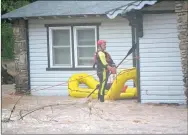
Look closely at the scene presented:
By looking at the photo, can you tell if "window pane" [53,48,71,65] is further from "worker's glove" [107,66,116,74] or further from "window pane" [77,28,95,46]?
"worker's glove" [107,66,116,74]

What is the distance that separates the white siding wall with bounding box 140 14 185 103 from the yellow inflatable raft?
0.77 m

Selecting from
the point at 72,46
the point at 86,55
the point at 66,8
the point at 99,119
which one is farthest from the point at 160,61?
the point at 66,8

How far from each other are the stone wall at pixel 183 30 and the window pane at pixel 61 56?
5063mm

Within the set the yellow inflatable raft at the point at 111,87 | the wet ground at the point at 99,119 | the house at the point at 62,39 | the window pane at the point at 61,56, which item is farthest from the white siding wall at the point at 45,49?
the wet ground at the point at 99,119

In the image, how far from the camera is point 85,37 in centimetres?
1505

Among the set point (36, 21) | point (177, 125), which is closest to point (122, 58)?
point (36, 21)

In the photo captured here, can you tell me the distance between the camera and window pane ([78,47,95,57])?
15102 millimetres

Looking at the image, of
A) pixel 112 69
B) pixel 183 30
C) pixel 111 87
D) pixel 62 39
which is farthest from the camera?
pixel 62 39

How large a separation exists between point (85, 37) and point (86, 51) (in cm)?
46

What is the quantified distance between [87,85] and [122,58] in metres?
1.40

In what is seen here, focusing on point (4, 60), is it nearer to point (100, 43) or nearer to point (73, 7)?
point (73, 7)

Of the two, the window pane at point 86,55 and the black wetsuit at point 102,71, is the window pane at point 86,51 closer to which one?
the window pane at point 86,55

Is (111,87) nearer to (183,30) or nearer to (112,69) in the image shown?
(112,69)

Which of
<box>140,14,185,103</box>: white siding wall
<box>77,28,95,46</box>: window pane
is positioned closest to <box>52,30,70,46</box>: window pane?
<box>77,28,95,46</box>: window pane
